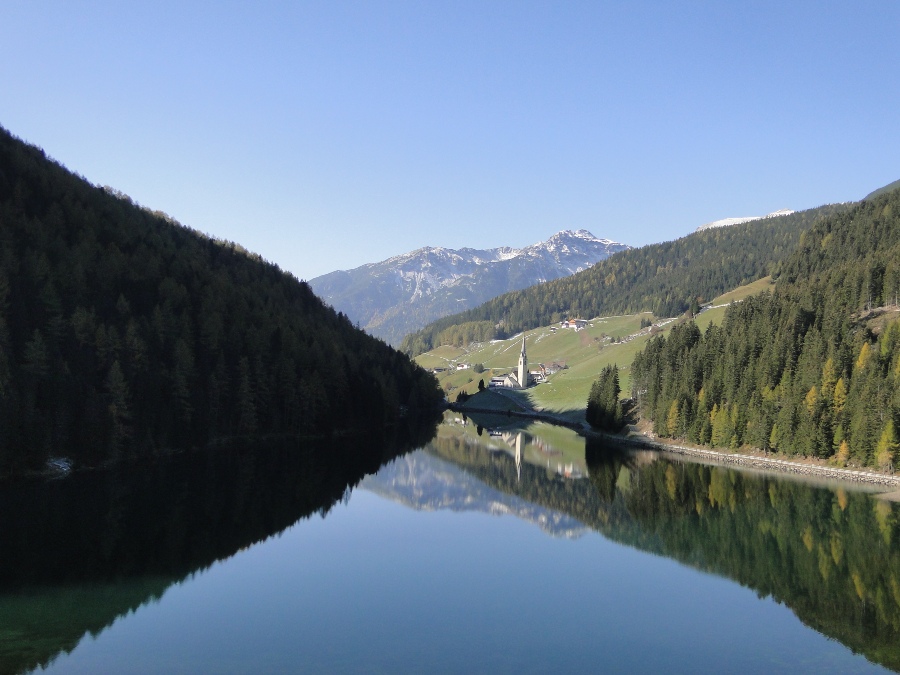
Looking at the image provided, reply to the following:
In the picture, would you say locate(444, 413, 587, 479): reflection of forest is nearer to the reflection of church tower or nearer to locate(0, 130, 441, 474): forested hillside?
the reflection of church tower

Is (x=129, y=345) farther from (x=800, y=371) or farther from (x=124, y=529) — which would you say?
(x=800, y=371)

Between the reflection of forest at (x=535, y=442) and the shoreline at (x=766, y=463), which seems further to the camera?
the reflection of forest at (x=535, y=442)

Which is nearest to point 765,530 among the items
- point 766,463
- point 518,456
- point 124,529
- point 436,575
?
point 436,575

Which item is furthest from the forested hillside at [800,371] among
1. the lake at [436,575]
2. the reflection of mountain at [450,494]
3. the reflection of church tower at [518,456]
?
the reflection of mountain at [450,494]

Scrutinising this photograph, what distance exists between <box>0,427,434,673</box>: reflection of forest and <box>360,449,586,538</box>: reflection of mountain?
4.94 m

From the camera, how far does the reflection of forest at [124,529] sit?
113 ft

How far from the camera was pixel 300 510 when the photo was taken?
65.8 metres

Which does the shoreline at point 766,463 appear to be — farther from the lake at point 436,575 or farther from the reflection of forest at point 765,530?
the lake at point 436,575

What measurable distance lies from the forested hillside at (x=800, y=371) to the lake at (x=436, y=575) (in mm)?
13852

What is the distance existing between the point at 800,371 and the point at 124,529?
89.8m

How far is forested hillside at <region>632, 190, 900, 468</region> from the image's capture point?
289 feet

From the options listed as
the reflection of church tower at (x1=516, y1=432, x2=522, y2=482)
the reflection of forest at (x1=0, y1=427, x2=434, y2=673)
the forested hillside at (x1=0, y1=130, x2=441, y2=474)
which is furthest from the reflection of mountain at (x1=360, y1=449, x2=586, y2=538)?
the forested hillside at (x1=0, y1=130, x2=441, y2=474)

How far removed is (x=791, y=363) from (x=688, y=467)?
26.3 m

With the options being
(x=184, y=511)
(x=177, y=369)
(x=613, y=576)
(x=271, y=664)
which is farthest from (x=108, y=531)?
(x=177, y=369)
